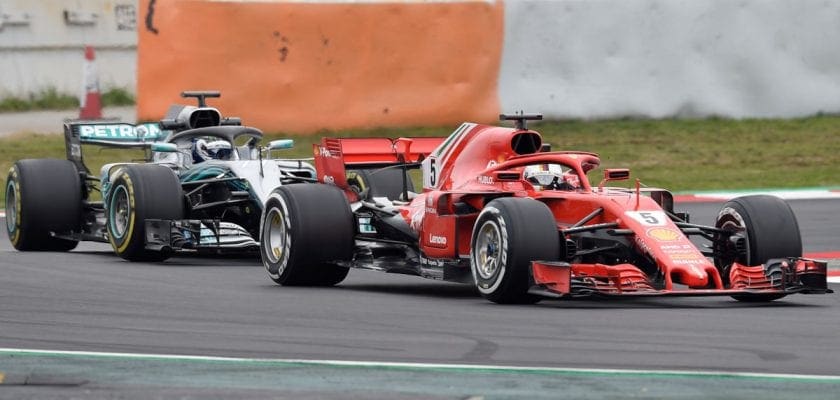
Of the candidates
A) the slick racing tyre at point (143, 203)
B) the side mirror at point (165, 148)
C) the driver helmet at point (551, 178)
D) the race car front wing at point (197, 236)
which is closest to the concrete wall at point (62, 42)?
the side mirror at point (165, 148)

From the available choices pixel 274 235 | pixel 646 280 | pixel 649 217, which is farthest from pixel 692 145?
pixel 646 280

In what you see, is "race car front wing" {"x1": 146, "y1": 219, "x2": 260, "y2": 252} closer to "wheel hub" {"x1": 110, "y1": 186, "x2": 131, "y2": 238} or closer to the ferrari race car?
the ferrari race car

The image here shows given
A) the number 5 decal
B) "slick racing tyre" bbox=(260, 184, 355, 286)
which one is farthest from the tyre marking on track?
"slick racing tyre" bbox=(260, 184, 355, 286)

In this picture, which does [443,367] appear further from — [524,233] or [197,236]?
[197,236]

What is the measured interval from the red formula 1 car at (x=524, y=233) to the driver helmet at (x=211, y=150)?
255cm

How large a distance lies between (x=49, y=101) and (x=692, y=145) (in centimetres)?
1171

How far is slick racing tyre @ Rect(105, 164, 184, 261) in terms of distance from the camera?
51.3 feet

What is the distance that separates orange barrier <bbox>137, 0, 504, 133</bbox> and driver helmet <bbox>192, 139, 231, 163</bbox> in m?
6.70

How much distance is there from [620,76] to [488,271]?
1301 cm

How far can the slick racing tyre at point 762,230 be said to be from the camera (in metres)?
12.0

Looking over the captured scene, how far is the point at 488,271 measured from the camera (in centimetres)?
1189

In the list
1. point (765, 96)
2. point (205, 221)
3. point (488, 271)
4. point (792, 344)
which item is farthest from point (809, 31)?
point (792, 344)

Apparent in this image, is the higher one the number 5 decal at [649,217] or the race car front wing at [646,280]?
the number 5 decal at [649,217]

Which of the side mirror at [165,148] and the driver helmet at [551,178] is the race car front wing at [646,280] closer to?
the driver helmet at [551,178]
